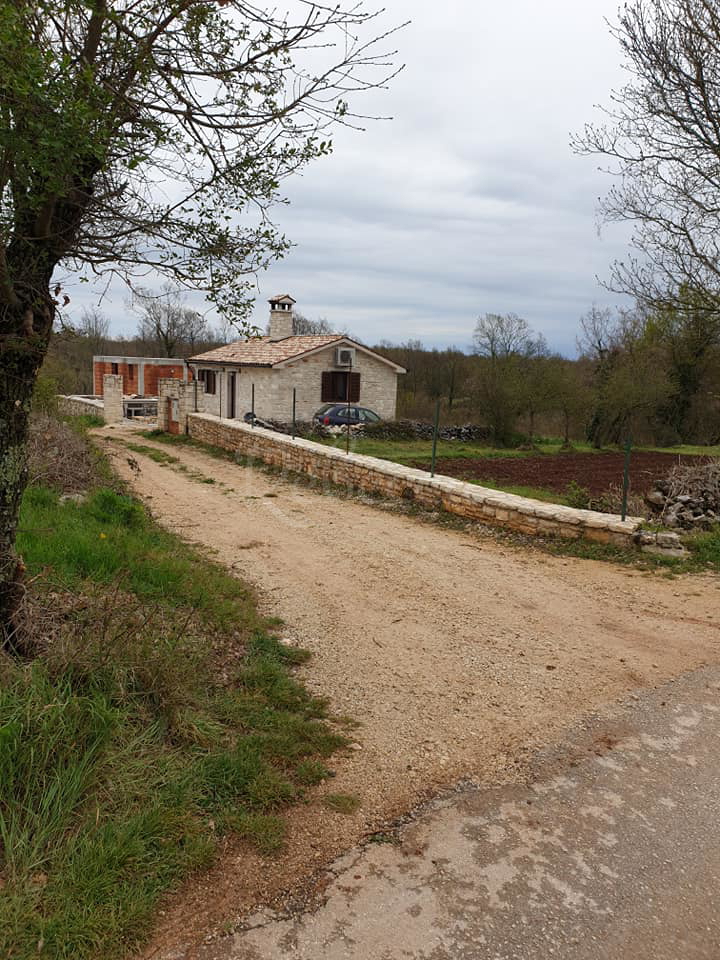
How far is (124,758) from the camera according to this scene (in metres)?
3.11

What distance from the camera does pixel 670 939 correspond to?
247 centimetres

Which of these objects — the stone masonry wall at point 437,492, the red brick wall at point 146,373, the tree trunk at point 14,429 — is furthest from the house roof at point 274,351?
the tree trunk at point 14,429

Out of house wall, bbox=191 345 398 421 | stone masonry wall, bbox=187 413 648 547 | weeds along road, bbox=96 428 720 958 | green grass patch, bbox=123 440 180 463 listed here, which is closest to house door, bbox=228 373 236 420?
house wall, bbox=191 345 398 421

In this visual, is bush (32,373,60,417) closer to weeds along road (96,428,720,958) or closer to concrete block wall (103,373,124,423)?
weeds along road (96,428,720,958)

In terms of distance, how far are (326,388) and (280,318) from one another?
5.06 meters

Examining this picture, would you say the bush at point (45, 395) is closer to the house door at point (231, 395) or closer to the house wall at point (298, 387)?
the house wall at point (298, 387)

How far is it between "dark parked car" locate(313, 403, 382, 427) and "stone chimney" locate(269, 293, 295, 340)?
4.86 meters

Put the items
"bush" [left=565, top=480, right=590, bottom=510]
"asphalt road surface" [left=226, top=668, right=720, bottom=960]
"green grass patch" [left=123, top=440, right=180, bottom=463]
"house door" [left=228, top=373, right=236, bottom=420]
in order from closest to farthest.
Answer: "asphalt road surface" [left=226, top=668, right=720, bottom=960], "bush" [left=565, top=480, right=590, bottom=510], "green grass patch" [left=123, top=440, right=180, bottom=463], "house door" [left=228, top=373, right=236, bottom=420]

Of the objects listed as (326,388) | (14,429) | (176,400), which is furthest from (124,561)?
(326,388)

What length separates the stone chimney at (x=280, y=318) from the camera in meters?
28.3

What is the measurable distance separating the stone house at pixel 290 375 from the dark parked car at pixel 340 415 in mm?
554

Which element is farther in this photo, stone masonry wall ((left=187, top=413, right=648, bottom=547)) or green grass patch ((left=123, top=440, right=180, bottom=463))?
green grass patch ((left=123, top=440, right=180, bottom=463))

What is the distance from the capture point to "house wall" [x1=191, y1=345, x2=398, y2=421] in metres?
24.6

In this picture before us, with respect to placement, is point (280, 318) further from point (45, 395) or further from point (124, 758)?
point (124, 758)
